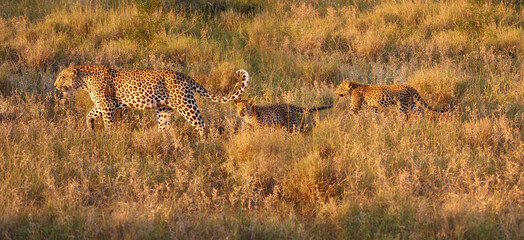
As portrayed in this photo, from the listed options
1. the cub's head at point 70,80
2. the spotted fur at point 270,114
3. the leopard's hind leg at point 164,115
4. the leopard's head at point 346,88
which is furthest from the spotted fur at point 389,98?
the cub's head at point 70,80

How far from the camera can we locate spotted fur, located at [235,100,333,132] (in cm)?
743

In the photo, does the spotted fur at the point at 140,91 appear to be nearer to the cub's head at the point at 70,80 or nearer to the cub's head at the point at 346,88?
the cub's head at the point at 70,80

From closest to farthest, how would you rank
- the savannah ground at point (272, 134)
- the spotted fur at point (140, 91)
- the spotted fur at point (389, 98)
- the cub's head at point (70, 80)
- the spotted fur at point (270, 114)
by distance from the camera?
the savannah ground at point (272, 134) → the spotted fur at point (140, 91) → the spotted fur at point (270, 114) → the cub's head at point (70, 80) → the spotted fur at point (389, 98)

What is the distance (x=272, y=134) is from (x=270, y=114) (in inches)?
36.5

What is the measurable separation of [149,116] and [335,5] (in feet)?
25.7

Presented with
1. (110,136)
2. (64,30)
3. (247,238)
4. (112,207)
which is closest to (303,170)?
(247,238)

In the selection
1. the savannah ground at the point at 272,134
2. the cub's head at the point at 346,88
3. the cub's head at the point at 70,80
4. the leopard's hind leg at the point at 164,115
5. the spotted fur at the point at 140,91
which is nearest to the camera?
the savannah ground at the point at 272,134

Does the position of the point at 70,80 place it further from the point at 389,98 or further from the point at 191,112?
the point at 389,98

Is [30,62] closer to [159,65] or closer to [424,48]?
[159,65]

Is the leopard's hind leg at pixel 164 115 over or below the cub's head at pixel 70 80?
below

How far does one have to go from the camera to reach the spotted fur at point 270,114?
7.43 m

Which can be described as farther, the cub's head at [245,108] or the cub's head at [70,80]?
the cub's head at [70,80]

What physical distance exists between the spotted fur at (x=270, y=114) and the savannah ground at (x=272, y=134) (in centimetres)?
25

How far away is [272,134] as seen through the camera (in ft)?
22.3
